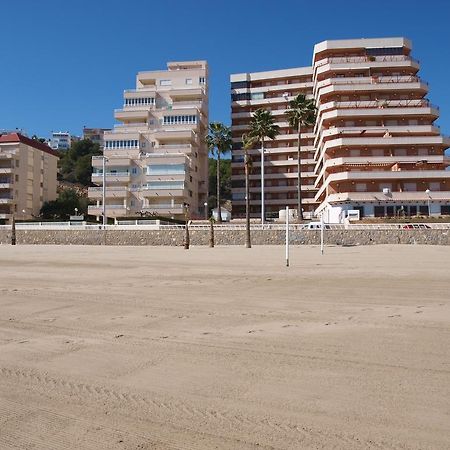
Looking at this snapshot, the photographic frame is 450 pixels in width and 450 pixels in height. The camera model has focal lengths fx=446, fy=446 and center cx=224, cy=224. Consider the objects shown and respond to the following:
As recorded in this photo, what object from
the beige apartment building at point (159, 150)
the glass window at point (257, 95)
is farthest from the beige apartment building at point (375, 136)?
the beige apartment building at point (159, 150)

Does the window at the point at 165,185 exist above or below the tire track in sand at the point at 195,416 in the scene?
above

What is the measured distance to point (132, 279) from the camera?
16781mm

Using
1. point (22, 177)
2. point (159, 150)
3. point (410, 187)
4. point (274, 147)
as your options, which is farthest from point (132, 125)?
point (410, 187)

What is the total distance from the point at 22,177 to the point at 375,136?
202ft

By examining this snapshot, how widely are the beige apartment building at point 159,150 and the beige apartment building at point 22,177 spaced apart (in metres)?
14.6

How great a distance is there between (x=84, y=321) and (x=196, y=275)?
923 cm

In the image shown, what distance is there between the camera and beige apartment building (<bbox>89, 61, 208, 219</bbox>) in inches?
2948

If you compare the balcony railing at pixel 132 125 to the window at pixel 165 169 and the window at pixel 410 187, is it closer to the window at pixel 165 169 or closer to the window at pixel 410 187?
the window at pixel 165 169

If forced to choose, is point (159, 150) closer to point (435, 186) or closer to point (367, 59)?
point (367, 59)

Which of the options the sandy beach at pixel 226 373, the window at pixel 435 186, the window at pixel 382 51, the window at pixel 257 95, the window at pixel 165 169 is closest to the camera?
the sandy beach at pixel 226 373

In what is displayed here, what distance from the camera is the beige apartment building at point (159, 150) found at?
74.9 meters

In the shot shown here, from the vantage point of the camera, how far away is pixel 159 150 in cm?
7862

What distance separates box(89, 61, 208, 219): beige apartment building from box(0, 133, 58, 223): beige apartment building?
14.6m

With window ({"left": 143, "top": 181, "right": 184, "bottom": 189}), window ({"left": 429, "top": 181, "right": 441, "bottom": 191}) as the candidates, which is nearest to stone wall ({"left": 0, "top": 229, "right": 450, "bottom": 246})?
window ({"left": 429, "top": 181, "right": 441, "bottom": 191})
